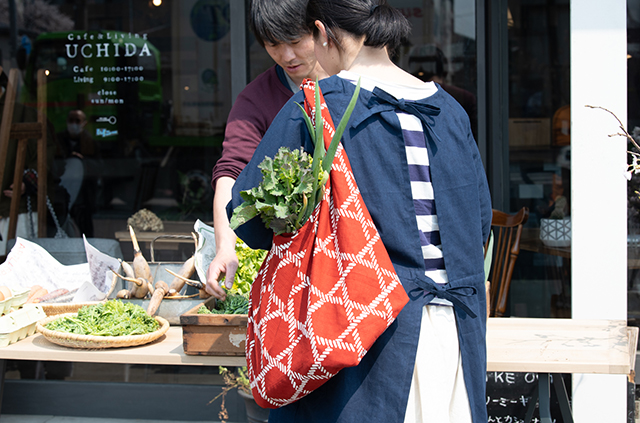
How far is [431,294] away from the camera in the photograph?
3.92ft

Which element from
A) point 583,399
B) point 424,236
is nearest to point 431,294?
point 424,236

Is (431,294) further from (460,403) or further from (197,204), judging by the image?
(197,204)

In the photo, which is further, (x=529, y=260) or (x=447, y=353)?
(x=529, y=260)

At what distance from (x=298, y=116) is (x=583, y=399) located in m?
2.15

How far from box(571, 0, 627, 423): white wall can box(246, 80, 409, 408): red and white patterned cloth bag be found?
1799mm

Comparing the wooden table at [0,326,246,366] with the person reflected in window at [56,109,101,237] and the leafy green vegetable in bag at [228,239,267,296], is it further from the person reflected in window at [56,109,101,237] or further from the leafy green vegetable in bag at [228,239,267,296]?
the person reflected in window at [56,109,101,237]

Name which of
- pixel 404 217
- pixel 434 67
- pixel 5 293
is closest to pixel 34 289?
pixel 5 293

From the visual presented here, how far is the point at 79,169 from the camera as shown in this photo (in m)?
4.46

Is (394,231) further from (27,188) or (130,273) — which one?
(27,188)

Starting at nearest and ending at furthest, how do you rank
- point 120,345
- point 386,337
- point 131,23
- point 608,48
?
1. point 386,337
2. point 120,345
3. point 608,48
4. point 131,23

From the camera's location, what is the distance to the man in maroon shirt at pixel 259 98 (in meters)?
1.63

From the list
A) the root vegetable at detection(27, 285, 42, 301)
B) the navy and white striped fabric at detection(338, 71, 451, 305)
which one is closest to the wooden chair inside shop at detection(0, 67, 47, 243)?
the root vegetable at detection(27, 285, 42, 301)

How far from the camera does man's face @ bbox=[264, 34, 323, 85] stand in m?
1.73

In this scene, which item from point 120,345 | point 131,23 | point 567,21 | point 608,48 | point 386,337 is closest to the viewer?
point 386,337
